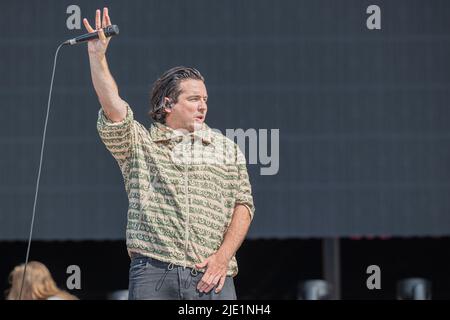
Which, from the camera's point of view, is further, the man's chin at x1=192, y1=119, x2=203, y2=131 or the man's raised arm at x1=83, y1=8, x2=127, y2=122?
the man's chin at x1=192, y1=119, x2=203, y2=131

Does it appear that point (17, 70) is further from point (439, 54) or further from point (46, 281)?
point (439, 54)

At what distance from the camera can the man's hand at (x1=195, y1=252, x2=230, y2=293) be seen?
3.67 meters

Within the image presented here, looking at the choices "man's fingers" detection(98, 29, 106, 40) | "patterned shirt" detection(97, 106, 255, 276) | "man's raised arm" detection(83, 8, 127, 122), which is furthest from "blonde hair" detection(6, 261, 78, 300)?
"man's fingers" detection(98, 29, 106, 40)

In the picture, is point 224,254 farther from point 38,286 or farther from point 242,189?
point 38,286

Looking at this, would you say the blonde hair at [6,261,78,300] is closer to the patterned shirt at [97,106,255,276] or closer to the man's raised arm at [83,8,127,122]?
the patterned shirt at [97,106,255,276]

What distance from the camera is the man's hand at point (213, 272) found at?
12.0 ft

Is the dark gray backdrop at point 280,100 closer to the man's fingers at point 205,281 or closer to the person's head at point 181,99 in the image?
the person's head at point 181,99

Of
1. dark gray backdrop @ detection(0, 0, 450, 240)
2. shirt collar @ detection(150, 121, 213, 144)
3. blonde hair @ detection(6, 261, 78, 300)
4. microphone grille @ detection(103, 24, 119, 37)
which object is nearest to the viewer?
microphone grille @ detection(103, 24, 119, 37)

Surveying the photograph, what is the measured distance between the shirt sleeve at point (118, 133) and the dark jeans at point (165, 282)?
0.36 m

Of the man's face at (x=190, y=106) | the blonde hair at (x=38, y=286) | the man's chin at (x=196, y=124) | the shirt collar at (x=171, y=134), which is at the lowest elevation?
the blonde hair at (x=38, y=286)

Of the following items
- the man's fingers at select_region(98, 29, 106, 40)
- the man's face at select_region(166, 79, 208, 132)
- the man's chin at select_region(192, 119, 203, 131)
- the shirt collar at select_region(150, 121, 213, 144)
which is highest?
the man's fingers at select_region(98, 29, 106, 40)

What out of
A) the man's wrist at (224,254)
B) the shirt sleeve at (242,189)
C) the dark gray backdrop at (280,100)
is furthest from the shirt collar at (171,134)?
the dark gray backdrop at (280,100)

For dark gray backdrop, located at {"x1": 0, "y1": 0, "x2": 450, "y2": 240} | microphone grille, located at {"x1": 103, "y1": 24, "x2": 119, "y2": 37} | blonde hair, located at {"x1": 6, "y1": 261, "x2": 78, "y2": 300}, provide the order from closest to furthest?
microphone grille, located at {"x1": 103, "y1": 24, "x2": 119, "y2": 37} → blonde hair, located at {"x1": 6, "y1": 261, "x2": 78, "y2": 300} → dark gray backdrop, located at {"x1": 0, "y1": 0, "x2": 450, "y2": 240}
